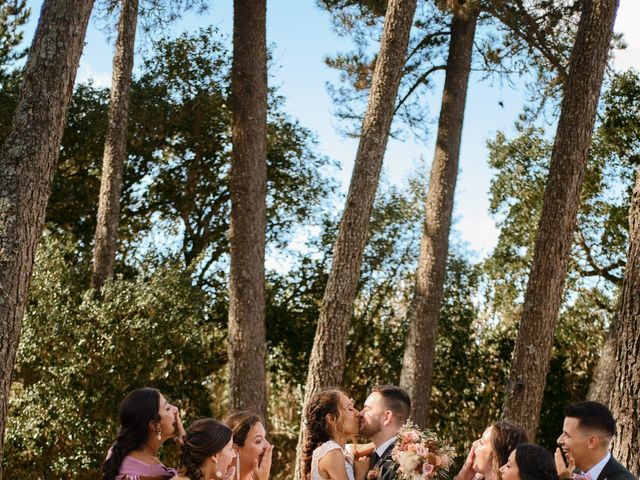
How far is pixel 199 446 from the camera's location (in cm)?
502

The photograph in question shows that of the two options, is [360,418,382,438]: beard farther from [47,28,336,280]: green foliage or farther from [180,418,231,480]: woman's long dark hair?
[47,28,336,280]: green foliage

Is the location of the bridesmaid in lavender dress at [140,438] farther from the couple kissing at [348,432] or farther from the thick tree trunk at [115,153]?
the thick tree trunk at [115,153]

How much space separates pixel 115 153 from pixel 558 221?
265 inches

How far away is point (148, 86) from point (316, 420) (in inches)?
462

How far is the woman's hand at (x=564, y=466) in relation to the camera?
4.98 meters

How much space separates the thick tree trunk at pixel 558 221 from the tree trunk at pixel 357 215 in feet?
6.03

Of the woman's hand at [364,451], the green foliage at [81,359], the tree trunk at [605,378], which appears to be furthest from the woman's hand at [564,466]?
the green foliage at [81,359]

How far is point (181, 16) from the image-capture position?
48.1 ft

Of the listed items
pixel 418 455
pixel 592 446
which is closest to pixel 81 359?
pixel 418 455

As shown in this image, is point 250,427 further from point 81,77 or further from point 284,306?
point 81,77

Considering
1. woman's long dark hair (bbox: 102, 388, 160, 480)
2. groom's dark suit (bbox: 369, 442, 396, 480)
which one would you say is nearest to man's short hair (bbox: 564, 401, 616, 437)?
groom's dark suit (bbox: 369, 442, 396, 480)

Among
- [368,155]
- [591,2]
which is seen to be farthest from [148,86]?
[591,2]

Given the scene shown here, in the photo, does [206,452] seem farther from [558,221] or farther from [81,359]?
[81,359]

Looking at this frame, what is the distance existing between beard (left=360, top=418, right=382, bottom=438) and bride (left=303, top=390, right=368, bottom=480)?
6cm
